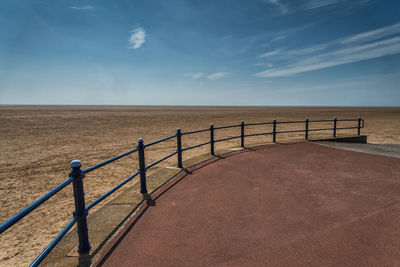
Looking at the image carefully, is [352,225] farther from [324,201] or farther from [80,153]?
[80,153]

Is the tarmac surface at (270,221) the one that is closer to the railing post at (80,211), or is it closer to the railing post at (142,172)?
the railing post at (142,172)

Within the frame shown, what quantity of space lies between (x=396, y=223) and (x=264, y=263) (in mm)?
2328

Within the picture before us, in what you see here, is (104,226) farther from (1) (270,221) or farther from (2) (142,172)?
(1) (270,221)

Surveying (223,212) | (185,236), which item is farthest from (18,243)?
(223,212)

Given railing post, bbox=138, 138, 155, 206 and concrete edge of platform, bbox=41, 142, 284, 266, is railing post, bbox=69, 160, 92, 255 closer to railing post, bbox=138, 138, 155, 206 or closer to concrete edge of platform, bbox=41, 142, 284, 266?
concrete edge of platform, bbox=41, 142, 284, 266

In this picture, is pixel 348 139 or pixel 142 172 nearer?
pixel 142 172

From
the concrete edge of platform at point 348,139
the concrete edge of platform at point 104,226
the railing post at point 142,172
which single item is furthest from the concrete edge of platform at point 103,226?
the concrete edge of platform at point 348,139

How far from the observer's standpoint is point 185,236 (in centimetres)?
310

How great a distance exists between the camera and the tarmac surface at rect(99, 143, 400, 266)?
2.67 metres

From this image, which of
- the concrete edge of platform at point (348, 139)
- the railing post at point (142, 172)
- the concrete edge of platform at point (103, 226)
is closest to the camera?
the concrete edge of platform at point (103, 226)

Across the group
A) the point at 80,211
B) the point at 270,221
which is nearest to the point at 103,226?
the point at 80,211

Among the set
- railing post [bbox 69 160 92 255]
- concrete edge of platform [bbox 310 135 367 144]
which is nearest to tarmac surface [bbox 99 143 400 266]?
railing post [bbox 69 160 92 255]

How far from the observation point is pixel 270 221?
3424 millimetres

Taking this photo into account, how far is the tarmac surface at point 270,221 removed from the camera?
2670 millimetres
